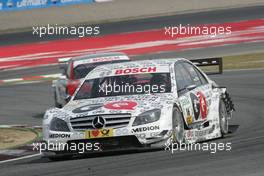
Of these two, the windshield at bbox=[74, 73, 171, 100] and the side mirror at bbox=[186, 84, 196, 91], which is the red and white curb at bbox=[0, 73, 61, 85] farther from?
the side mirror at bbox=[186, 84, 196, 91]

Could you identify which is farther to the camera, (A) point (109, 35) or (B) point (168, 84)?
(A) point (109, 35)

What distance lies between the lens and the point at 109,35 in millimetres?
33938

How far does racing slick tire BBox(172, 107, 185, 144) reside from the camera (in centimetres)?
1177

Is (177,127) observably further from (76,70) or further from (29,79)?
(29,79)

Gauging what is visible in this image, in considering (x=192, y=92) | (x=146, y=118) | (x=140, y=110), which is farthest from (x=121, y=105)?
(x=192, y=92)

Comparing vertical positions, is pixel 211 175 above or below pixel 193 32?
below

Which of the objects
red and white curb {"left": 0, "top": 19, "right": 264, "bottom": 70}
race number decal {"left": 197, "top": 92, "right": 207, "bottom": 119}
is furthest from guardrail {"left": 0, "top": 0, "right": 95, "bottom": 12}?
race number decal {"left": 197, "top": 92, "right": 207, "bottom": 119}

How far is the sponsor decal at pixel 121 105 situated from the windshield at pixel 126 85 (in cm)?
53

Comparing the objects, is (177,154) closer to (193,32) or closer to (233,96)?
(233,96)

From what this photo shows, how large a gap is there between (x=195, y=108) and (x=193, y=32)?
20.8 meters

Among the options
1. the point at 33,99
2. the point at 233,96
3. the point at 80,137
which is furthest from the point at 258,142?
the point at 33,99

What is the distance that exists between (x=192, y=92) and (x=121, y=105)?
1.38m

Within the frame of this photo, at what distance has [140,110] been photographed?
11.7 metres

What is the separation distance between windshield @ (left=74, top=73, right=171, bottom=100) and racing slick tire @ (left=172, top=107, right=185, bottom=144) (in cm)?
59
